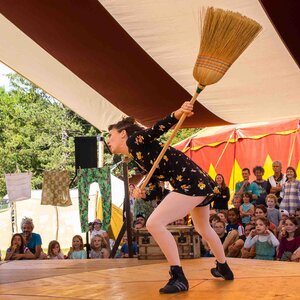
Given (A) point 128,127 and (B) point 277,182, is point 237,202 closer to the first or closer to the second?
(B) point 277,182

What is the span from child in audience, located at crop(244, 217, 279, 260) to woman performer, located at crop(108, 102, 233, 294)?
9.15 feet

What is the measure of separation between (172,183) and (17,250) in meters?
4.80

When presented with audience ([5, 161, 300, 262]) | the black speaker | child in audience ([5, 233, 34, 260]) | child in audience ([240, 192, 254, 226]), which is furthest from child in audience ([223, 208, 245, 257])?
child in audience ([5, 233, 34, 260])

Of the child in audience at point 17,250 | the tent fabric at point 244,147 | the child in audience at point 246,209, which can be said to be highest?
the tent fabric at point 244,147

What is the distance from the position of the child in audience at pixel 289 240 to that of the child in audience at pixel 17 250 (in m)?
3.45

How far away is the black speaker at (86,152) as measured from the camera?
9711mm

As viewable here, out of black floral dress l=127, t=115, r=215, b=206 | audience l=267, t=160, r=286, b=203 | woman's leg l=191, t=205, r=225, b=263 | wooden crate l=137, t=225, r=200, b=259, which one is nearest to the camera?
black floral dress l=127, t=115, r=215, b=206

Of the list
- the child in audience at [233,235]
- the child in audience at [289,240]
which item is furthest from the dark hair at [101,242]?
the child in audience at [289,240]

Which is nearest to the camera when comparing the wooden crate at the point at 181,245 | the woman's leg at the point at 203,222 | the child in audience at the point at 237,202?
the woman's leg at the point at 203,222

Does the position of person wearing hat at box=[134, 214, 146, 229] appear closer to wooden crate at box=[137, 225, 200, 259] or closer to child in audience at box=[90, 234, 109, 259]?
child in audience at box=[90, 234, 109, 259]

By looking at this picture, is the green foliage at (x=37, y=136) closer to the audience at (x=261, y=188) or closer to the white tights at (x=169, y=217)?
the audience at (x=261, y=188)

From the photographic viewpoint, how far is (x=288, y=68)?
789 cm

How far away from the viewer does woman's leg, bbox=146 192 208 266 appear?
14.2ft

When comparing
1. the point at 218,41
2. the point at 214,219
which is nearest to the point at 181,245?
the point at 214,219
